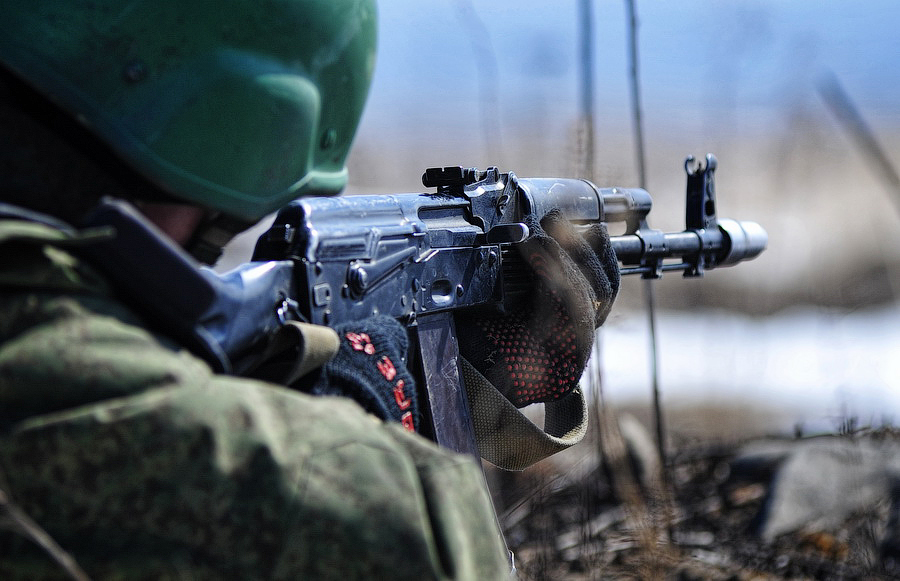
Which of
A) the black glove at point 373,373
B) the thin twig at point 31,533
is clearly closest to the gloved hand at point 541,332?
the black glove at point 373,373

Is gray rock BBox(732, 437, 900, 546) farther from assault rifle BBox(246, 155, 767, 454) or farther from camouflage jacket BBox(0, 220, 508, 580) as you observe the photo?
camouflage jacket BBox(0, 220, 508, 580)

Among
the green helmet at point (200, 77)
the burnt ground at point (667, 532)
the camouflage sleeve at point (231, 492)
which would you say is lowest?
the burnt ground at point (667, 532)

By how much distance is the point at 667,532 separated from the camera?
121 inches

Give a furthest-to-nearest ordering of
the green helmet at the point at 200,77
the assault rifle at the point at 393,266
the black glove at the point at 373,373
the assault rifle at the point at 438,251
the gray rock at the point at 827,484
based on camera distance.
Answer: the gray rock at the point at 827,484, the assault rifle at the point at 438,251, the black glove at the point at 373,373, the green helmet at the point at 200,77, the assault rifle at the point at 393,266

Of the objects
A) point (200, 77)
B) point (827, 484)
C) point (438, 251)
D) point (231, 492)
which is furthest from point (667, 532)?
point (231, 492)

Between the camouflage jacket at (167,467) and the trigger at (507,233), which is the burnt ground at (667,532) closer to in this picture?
the trigger at (507,233)

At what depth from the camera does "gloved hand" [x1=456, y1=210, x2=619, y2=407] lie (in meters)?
2.10

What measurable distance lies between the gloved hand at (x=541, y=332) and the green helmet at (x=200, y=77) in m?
0.68

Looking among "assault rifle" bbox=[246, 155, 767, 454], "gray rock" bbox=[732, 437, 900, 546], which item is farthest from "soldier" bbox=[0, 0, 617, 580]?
"gray rock" bbox=[732, 437, 900, 546]

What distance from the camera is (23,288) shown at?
974 millimetres

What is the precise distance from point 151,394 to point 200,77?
0.61m

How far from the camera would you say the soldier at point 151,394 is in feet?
2.97

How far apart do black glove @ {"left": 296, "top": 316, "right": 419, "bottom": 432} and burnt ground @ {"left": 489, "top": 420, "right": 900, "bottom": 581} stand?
51.7 inches

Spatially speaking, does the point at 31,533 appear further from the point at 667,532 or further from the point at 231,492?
the point at 667,532
